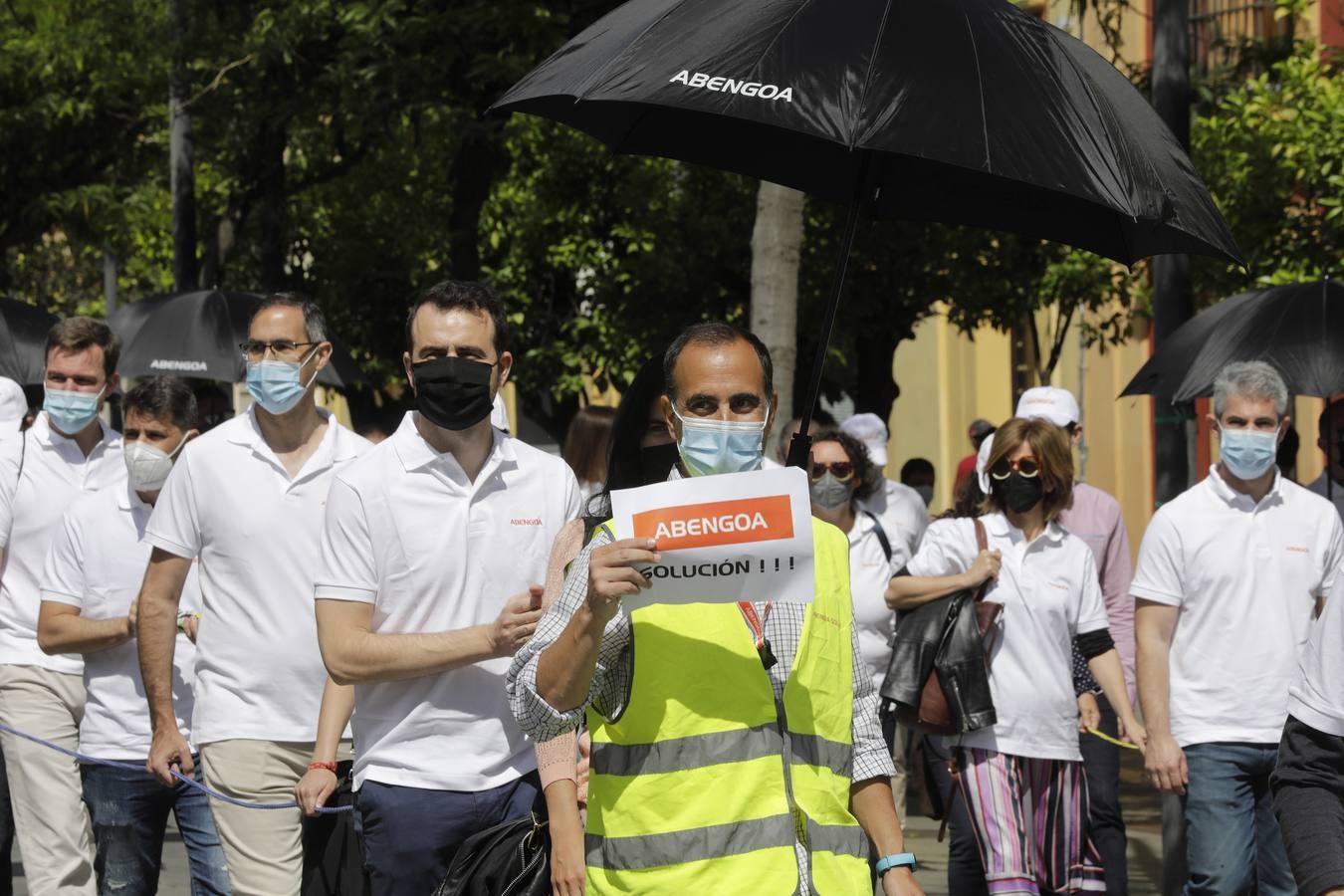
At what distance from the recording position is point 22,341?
428 inches

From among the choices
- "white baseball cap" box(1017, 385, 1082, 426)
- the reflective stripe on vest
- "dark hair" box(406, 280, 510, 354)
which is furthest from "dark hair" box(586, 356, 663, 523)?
"white baseball cap" box(1017, 385, 1082, 426)

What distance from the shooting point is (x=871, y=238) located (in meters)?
Answer: 19.7

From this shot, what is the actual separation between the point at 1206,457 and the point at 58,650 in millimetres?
18565

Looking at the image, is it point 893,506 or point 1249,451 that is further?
point 893,506

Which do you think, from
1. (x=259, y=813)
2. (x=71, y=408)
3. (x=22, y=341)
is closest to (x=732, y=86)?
(x=259, y=813)

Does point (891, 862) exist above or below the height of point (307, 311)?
below

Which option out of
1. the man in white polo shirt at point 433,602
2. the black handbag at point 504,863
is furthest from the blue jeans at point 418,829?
the black handbag at point 504,863

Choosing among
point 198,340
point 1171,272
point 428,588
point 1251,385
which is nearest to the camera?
point 428,588

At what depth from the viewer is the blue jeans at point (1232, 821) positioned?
688cm

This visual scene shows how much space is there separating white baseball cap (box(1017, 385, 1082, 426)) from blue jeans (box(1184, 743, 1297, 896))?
237 cm

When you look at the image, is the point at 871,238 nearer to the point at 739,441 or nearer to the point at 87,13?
the point at 87,13

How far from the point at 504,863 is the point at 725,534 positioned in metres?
1.16

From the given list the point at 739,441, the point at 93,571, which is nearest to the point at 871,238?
the point at 93,571

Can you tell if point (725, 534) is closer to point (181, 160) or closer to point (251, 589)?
point (251, 589)
